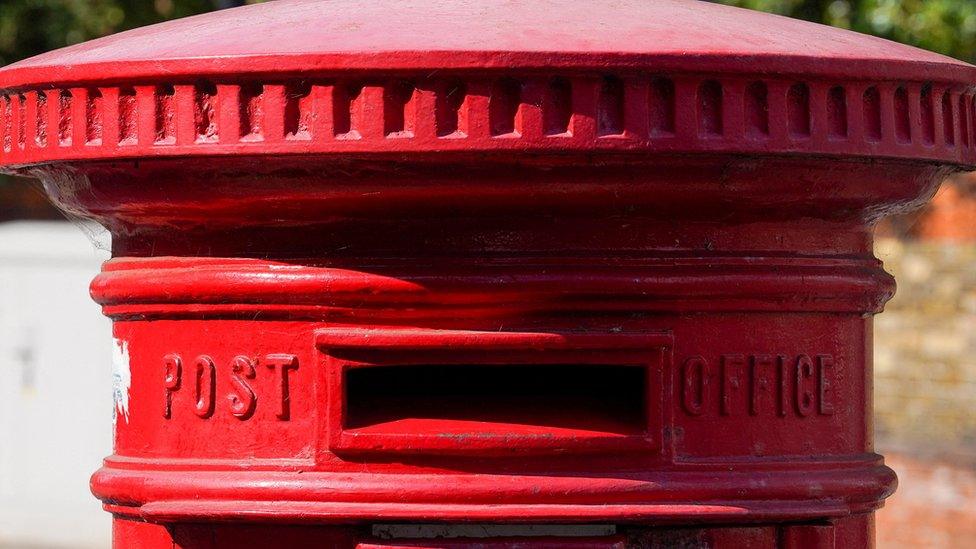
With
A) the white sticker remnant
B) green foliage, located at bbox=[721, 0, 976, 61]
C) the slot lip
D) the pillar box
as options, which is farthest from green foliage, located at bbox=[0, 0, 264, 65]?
the slot lip

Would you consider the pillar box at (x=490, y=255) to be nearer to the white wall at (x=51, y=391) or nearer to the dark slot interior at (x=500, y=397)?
the dark slot interior at (x=500, y=397)

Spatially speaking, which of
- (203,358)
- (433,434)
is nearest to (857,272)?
(433,434)

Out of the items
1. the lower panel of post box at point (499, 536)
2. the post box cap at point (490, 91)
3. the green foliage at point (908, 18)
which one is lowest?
the lower panel of post box at point (499, 536)

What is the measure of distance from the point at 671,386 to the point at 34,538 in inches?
257

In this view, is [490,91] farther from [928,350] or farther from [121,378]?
[928,350]

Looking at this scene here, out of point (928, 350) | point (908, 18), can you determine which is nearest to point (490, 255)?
point (908, 18)

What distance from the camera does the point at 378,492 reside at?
4.97 feet

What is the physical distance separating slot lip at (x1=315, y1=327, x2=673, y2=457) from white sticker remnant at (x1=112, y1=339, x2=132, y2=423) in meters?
0.29

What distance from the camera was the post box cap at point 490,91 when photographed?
1.41 metres

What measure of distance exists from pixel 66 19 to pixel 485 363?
7487mm

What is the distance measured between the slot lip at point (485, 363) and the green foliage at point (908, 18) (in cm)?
553

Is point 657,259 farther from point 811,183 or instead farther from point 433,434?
point 433,434

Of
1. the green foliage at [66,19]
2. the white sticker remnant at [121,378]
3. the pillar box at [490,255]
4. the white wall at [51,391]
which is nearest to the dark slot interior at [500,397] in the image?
the pillar box at [490,255]

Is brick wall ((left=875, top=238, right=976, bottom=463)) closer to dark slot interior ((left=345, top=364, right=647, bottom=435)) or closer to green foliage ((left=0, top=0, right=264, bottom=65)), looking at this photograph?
green foliage ((left=0, top=0, right=264, bottom=65))
